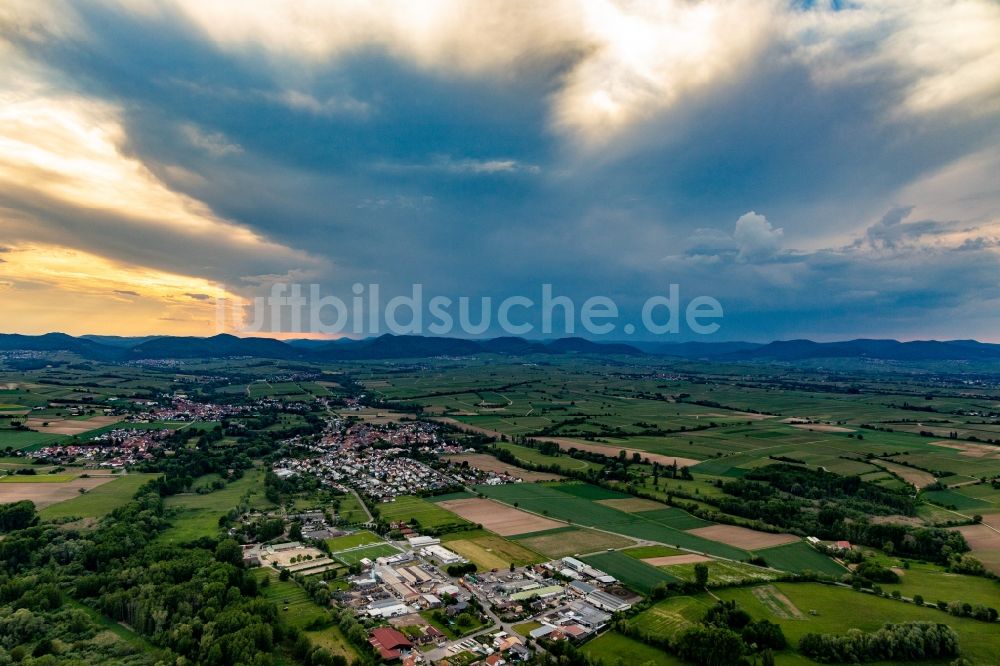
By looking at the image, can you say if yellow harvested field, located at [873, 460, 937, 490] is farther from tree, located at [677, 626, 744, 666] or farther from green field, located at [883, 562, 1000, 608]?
tree, located at [677, 626, 744, 666]

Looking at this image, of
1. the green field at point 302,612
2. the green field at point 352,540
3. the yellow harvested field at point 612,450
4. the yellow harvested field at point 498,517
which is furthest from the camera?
the yellow harvested field at point 612,450

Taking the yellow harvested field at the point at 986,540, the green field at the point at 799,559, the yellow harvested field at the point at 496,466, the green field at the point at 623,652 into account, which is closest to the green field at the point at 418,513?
the yellow harvested field at the point at 496,466

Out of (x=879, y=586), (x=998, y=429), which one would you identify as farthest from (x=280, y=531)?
(x=998, y=429)

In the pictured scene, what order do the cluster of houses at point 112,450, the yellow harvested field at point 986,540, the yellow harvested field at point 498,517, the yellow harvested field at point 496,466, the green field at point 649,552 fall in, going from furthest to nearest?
the cluster of houses at point 112,450 < the yellow harvested field at point 496,466 < the yellow harvested field at point 498,517 < the green field at point 649,552 < the yellow harvested field at point 986,540

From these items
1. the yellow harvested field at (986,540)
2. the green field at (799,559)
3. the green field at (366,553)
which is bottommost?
the green field at (366,553)

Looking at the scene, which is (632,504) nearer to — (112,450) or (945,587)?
(945,587)

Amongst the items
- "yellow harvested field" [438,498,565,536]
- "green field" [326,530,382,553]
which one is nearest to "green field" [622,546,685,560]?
"yellow harvested field" [438,498,565,536]

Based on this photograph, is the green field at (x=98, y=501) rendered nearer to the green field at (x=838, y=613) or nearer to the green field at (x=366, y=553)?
the green field at (x=366, y=553)
